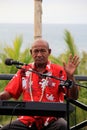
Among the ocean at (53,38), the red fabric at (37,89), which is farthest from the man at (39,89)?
the ocean at (53,38)

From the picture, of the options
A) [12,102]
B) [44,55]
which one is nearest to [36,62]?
[44,55]

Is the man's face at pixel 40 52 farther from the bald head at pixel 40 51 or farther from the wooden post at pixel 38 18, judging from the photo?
the wooden post at pixel 38 18

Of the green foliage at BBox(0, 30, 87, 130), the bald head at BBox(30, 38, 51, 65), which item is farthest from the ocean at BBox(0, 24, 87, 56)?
the bald head at BBox(30, 38, 51, 65)

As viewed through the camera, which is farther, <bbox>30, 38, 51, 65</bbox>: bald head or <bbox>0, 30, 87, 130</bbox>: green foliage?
<bbox>0, 30, 87, 130</bbox>: green foliage

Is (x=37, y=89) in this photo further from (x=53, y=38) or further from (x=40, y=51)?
(x=53, y=38)

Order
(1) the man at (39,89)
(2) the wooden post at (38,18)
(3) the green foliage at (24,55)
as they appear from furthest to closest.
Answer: (2) the wooden post at (38,18) → (3) the green foliage at (24,55) → (1) the man at (39,89)

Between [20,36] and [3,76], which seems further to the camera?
[20,36]

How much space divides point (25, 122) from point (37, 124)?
0.12 metres

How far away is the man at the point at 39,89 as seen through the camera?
340cm

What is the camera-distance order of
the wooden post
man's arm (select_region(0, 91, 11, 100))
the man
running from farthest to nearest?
the wooden post
man's arm (select_region(0, 91, 11, 100))
the man

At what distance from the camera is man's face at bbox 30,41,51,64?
3.61 m

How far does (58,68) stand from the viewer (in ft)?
12.1

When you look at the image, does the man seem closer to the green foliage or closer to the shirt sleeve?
the shirt sleeve

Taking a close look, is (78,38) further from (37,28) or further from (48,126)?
(48,126)
